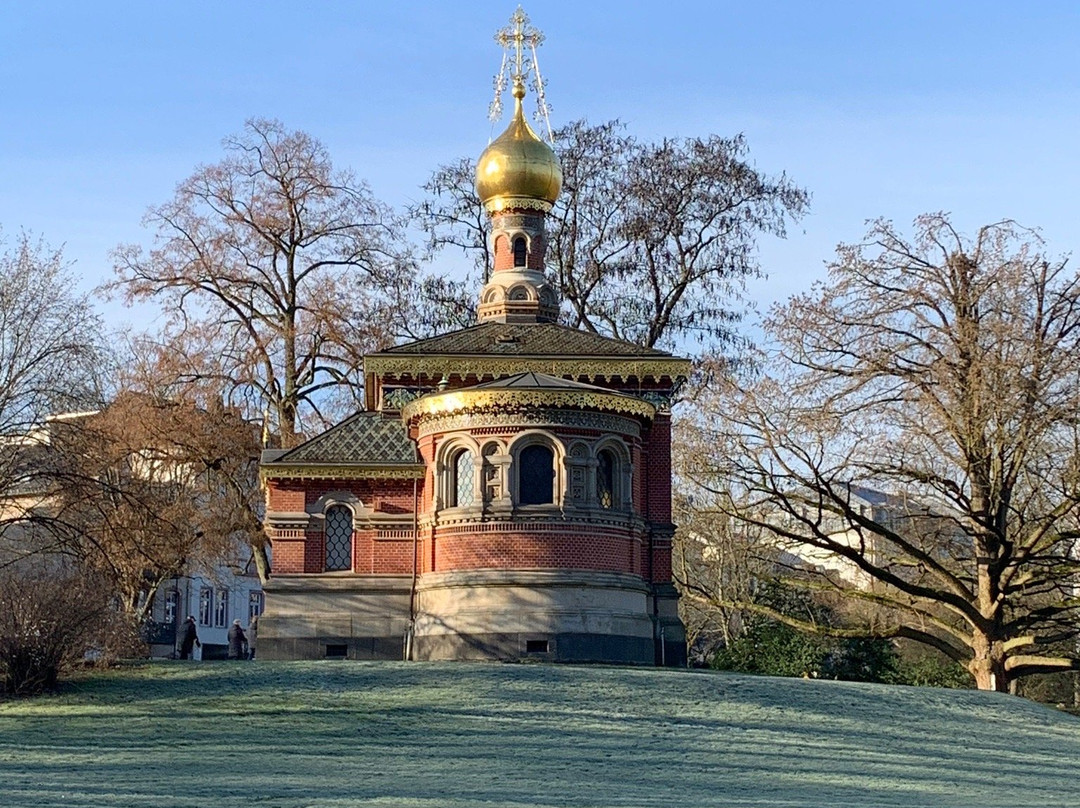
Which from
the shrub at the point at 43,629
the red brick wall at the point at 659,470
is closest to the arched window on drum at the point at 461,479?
the red brick wall at the point at 659,470

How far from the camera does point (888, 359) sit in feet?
89.0

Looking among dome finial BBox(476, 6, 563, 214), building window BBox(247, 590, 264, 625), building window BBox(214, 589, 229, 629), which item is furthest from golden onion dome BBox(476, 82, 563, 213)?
building window BBox(247, 590, 264, 625)

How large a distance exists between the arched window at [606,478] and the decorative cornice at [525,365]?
2.97m

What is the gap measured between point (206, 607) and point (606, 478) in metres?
40.0

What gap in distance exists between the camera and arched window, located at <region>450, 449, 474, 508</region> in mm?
28047

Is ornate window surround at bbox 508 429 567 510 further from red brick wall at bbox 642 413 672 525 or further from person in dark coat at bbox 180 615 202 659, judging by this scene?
person in dark coat at bbox 180 615 202 659

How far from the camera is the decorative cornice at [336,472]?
3023 centimetres

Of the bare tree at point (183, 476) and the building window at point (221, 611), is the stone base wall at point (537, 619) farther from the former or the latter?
the building window at point (221, 611)

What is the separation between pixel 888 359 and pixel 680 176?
1849 cm

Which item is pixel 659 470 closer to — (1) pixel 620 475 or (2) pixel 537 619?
(1) pixel 620 475

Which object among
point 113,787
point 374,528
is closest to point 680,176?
point 374,528

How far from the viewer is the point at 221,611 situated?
6750 centimetres

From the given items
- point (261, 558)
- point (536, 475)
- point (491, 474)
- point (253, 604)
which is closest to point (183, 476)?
point (261, 558)

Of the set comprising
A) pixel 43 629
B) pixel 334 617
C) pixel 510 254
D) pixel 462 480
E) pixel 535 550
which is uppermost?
pixel 510 254
